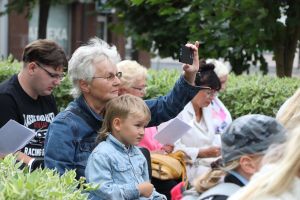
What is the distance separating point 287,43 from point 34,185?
8630 mm

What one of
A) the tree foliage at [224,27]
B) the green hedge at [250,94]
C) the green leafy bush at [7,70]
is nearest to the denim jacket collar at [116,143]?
the green hedge at [250,94]

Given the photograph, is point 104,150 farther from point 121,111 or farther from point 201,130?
point 201,130

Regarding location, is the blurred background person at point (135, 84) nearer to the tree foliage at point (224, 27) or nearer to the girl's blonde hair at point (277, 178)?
the girl's blonde hair at point (277, 178)

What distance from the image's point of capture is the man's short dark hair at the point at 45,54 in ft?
16.4

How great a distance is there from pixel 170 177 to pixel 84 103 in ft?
3.34

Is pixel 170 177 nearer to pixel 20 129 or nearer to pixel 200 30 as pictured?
pixel 20 129

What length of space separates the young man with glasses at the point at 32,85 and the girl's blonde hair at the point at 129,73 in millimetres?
531

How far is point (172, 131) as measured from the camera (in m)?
5.37

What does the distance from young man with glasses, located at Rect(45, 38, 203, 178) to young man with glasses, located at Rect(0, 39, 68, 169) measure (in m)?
0.22

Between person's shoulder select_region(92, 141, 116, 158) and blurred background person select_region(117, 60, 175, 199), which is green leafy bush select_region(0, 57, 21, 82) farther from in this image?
person's shoulder select_region(92, 141, 116, 158)

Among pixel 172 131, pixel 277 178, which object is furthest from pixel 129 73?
pixel 277 178

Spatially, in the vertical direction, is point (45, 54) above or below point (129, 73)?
above

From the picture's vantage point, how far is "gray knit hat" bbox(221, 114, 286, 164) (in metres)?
3.24

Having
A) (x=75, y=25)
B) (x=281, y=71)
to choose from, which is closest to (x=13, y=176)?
(x=281, y=71)
